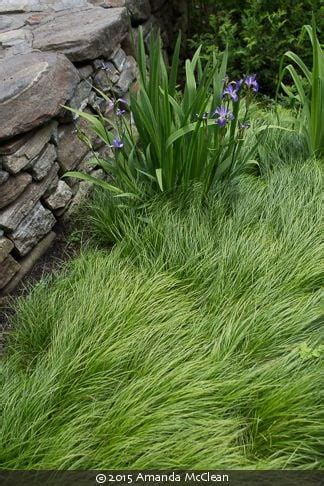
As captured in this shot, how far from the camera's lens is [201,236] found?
7.45ft

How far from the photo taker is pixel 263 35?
13.5ft

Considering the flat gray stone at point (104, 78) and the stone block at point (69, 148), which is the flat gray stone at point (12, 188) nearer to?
the stone block at point (69, 148)

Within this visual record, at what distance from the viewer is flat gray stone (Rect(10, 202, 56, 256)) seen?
89.7 inches

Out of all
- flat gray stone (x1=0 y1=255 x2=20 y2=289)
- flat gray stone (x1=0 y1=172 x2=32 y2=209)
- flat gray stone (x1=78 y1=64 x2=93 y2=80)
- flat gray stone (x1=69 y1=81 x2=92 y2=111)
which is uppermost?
flat gray stone (x1=78 y1=64 x2=93 y2=80)

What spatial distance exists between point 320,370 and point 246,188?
120 cm

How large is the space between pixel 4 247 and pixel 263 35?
300cm

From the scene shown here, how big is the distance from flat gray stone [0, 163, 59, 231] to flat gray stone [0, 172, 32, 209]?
0.11 ft

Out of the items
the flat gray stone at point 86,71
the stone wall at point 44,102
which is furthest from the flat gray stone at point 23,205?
the flat gray stone at point 86,71

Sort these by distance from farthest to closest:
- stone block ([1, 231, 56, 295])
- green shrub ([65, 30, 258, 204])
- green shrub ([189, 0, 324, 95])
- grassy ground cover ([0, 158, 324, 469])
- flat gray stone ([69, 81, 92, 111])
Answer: green shrub ([189, 0, 324, 95]) → flat gray stone ([69, 81, 92, 111]) → green shrub ([65, 30, 258, 204]) → stone block ([1, 231, 56, 295]) → grassy ground cover ([0, 158, 324, 469])

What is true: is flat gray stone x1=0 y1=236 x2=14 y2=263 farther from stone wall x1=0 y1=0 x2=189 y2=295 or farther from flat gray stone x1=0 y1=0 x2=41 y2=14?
flat gray stone x1=0 y1=0 x2=41 y2=14

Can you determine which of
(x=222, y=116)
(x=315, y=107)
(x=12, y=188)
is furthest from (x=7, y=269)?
(x=315, y=107)

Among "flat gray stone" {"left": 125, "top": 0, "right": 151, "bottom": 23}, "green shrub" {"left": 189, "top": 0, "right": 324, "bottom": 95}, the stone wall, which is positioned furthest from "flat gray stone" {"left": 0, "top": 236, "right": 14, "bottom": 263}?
"green shrub" {"left": 189, "top": 0, "right": 324, "bottom": 95}

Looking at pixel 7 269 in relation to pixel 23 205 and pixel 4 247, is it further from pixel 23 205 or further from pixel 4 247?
pixel 23 205

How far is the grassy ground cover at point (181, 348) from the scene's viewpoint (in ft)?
4.98
